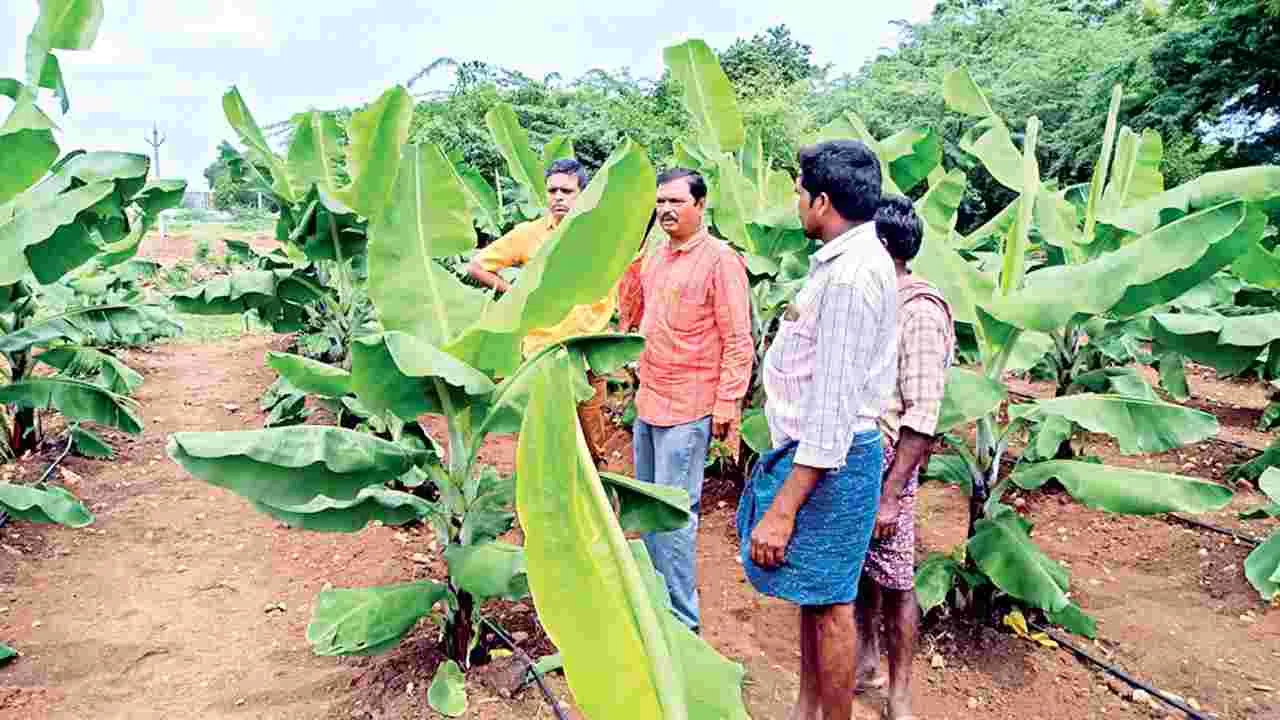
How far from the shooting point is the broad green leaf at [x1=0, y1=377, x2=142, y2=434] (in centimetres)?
429

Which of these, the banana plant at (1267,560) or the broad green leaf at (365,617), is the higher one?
the banana plant at (1267,560)

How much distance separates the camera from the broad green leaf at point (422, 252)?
2773mm

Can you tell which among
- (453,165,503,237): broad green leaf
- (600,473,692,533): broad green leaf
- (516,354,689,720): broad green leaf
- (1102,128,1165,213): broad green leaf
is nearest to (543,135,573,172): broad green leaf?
(453,165,503,237): broad green leaf

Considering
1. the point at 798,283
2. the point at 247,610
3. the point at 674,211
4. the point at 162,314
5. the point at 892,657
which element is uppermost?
the point at 674,211

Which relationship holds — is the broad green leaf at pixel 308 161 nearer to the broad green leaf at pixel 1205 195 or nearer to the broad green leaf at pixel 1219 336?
the broad green leaf at pixel 1205 195

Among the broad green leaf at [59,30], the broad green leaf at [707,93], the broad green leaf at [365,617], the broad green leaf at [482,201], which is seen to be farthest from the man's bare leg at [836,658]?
the broad green leaf at [482,201]

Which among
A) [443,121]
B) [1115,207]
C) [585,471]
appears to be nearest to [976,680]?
[1115,207]

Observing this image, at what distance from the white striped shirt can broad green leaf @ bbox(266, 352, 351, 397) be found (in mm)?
1288

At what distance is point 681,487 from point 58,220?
2543 mm

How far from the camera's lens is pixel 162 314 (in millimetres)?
5703

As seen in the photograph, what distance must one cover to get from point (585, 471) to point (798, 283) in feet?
13.5

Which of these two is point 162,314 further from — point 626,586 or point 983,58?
point 983,58

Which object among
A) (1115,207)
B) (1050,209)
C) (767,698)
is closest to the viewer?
(767,698)

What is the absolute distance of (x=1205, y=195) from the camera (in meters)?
3.98
